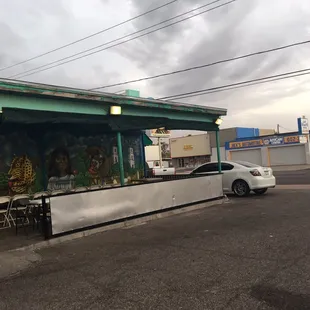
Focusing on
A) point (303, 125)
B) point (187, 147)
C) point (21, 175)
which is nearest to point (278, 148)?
point (303, 125)

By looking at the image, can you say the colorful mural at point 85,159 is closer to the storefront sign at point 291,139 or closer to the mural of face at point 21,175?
the mural of face at point 21,175

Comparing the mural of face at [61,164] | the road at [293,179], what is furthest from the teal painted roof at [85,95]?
the road at [293,179]

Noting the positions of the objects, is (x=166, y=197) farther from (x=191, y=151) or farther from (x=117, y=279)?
(x=191, y=151)

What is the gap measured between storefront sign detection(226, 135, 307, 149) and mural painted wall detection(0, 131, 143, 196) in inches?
1352

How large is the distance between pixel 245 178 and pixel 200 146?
49358 millimetres

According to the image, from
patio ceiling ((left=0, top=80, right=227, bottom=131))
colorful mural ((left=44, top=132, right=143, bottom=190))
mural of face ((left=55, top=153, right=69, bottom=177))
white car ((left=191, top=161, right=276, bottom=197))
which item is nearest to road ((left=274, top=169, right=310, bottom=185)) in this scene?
white car ((left=191, top=161, right=276, bottom=197))

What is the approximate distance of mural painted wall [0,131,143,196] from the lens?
11.6 meters

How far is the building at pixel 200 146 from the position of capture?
60969 mm

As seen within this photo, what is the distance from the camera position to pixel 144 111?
444 inches

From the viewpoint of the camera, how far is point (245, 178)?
14.8 meters

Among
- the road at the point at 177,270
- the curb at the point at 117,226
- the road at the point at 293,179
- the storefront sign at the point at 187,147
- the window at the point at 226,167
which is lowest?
the road at the point at 177,270

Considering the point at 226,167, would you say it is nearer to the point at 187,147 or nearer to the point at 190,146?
the point at 190,146

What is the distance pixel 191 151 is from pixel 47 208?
189 ft

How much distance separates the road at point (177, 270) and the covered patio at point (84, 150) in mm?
924
